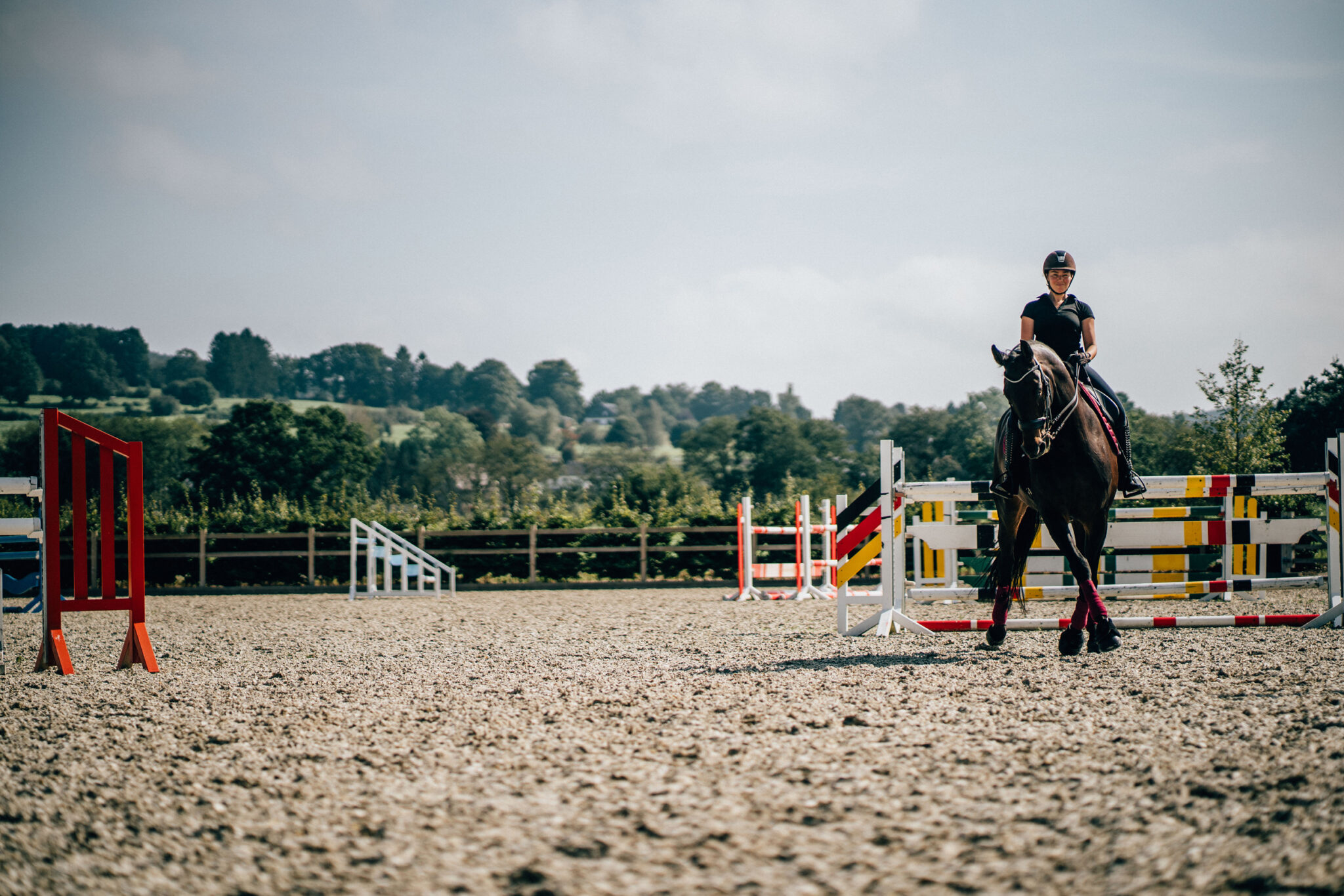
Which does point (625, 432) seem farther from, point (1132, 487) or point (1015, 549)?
point (1132, 487)

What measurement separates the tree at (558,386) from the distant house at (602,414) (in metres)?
4.36

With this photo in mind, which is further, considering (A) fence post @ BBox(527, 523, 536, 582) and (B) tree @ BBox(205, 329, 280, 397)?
(B) tree @ BBox(205, 329, 280, 397)

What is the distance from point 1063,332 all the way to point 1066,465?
3.49 feet

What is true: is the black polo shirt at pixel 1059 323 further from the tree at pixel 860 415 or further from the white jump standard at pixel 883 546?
the tree at pixel 860 415

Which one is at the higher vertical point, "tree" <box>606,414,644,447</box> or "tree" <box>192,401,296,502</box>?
"tree" <box>606,414,644,447</box>

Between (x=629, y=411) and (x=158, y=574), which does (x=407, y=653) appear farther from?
(x=629, y=411)

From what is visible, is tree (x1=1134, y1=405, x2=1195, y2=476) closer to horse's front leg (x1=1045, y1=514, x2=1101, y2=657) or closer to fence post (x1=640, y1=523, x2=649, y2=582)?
fence post (x1=640, y1=523, x2=649, y2=582)

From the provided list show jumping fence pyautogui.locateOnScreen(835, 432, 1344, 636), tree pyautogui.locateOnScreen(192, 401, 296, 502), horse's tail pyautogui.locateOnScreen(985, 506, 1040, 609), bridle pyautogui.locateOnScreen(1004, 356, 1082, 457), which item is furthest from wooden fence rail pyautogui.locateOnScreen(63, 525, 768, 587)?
tree pyautogui.locateOnScreen(192, 401, 296, 502)

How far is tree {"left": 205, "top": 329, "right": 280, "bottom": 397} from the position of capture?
108750mm

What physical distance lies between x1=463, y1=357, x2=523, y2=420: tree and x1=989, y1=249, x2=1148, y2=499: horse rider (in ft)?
412

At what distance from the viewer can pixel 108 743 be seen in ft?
14.5

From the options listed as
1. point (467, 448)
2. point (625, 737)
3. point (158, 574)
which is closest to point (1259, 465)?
point (625, 737)

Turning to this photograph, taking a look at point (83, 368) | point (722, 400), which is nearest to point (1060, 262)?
point (83, 368)

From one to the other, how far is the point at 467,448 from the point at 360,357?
57.3 m
